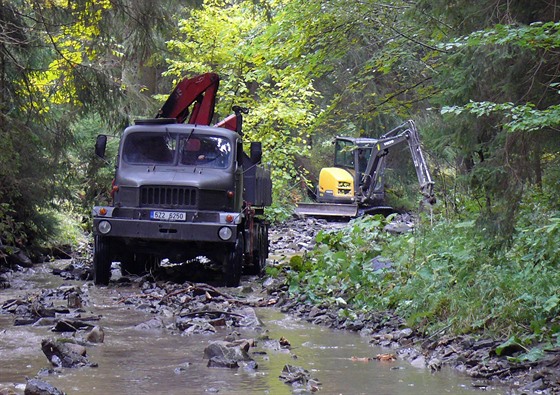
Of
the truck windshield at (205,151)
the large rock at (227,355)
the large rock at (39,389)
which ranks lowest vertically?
the large rock at (227,355)

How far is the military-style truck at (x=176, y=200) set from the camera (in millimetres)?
13633

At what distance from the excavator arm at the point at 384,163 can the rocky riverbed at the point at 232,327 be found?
6245 mm

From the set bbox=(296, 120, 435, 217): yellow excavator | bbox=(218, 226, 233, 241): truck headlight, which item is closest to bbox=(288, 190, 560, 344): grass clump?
bbox=(218, 226, 233, 241): truck headlight

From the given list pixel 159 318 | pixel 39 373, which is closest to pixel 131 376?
pixel 39 373

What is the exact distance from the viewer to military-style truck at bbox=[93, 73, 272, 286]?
13633 millimetres

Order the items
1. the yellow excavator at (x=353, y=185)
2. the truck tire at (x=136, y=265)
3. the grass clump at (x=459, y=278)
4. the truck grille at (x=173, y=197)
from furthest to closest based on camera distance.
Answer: the yellow excavator at (x=353, y=185) < the truck tire at (x=136, y=265) < the truck grille at (x=173, y=197) < the grass clump at (x=459, y=278)

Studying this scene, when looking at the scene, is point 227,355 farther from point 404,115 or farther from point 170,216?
point 404,115

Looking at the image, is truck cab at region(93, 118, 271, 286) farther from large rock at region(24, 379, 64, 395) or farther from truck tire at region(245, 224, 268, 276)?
large rock at region(24, 379, 64, 395)

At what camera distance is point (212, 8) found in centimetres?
2327

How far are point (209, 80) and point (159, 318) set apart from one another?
662 centimetres

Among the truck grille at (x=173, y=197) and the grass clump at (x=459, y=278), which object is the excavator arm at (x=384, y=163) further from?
the truck grille at (x=173, y=197)

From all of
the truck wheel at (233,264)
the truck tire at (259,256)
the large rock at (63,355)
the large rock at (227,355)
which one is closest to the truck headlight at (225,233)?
the truck wheel at (233,264)

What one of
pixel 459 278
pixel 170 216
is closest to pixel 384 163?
pixel 170 216

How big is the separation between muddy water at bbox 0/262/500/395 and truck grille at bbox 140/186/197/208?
3.68m
